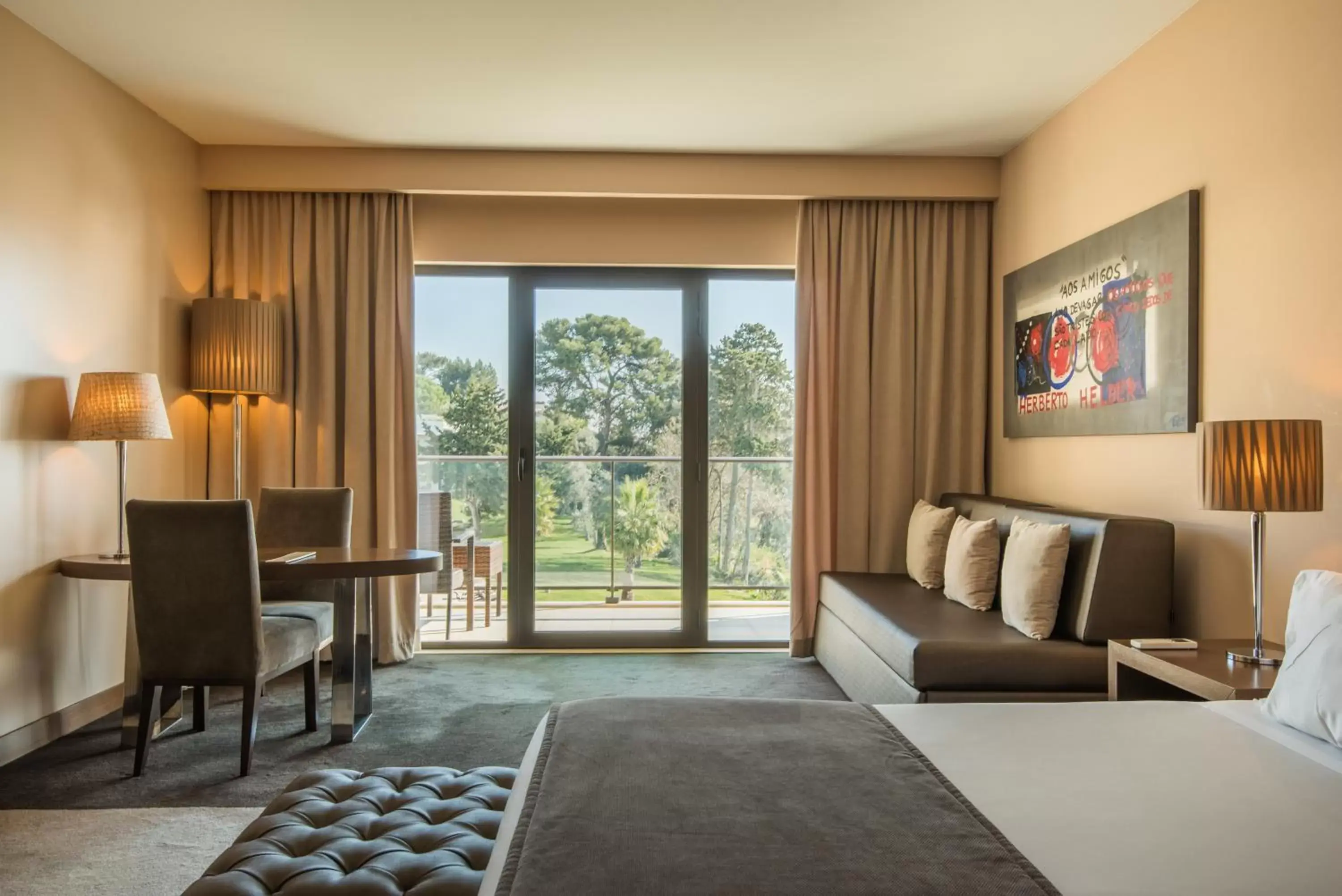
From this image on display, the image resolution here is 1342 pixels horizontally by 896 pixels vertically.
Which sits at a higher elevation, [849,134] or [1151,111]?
[849,134]

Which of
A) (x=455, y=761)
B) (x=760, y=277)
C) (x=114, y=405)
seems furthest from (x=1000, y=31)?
(x=114, y=405)

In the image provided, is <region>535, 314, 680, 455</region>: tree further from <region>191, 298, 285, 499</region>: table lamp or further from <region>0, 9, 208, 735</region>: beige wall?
<region>0, 9, 208, 735</region>: beige wall

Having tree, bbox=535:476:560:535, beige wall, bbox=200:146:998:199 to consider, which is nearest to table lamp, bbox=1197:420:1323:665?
beige wall, bbox=200:146:998:199

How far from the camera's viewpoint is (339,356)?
15.5 ft

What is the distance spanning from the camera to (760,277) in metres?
5.02

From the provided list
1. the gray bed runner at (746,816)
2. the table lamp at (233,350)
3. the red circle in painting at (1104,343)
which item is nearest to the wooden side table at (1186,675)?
the gray bed runner at (746,816)

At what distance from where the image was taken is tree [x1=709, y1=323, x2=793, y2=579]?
5.00 m

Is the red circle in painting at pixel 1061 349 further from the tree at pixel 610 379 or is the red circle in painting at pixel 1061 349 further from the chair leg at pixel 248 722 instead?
the chair leg at pixel 248 722

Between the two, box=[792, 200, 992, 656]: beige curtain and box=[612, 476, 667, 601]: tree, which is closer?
box=[792, 200, 992, 656]: beige curtain

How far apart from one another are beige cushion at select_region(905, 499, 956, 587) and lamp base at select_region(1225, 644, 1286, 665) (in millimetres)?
1652

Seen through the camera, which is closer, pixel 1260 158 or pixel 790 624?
pixel 1260 158

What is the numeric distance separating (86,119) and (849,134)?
3.40 meters

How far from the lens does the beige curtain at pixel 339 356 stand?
4.62 meters

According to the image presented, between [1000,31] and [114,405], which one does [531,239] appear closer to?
[114,405]
